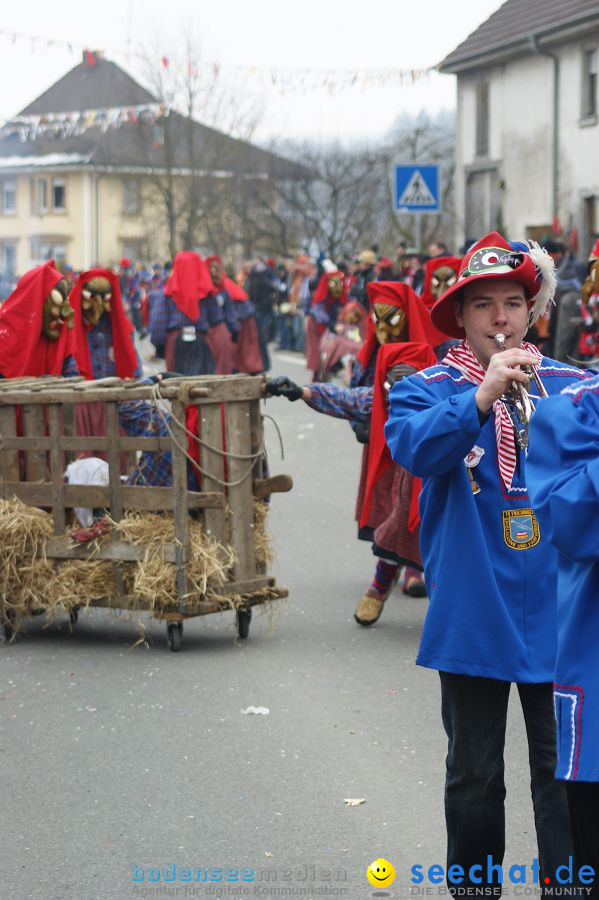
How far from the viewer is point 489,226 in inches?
1454

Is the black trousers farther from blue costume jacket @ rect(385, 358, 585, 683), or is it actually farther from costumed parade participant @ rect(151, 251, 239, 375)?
costumed parade participant @ rect(151, 251, 239, 375)

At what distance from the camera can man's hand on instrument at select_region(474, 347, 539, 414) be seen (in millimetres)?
3381

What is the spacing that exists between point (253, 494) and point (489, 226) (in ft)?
98.8

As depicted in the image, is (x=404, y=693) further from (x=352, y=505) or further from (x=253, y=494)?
(x=352, y=505)

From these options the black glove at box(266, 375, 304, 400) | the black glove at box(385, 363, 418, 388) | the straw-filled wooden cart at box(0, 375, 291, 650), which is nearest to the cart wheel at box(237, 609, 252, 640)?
the straw-filled wooden cart at box(0, 375, 291, 650)

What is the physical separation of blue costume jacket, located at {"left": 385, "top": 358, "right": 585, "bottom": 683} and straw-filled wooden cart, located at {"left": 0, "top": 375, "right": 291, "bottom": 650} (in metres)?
3.67

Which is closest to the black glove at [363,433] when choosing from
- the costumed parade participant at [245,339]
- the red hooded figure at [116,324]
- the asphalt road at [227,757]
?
the asphalt road at [227,757]

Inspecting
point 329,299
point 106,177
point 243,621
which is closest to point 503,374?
point 243,621

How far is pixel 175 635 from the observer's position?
24.8 feet

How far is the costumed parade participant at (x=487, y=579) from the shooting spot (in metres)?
3.71

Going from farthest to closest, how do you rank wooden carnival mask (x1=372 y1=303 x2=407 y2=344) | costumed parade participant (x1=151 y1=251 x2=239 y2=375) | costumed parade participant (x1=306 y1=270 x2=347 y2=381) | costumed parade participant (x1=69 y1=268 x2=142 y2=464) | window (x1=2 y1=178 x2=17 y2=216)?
window (x1=2 y1=178 x2=17 y2=216) → costumed parade participant (x1=306 y1=270 x2=347 y2=381) → costumed parade participant (x1=151 y1=251 x2=239 y2=375) → costumed parade participant (x1=69 y1=268 x2=142 y2=464) → wooden carnival mask (x1=372 y1=303 x2=407 y2=344)

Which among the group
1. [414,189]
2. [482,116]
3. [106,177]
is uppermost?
[106,177]

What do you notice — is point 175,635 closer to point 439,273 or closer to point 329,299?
point 439,273

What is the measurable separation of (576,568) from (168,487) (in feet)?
15.3
